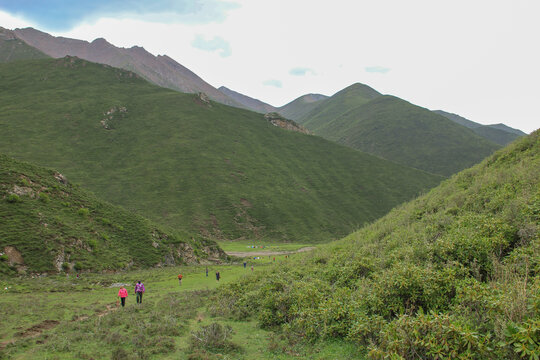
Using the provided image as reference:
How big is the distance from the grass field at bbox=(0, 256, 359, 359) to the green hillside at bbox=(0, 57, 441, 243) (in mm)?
50849

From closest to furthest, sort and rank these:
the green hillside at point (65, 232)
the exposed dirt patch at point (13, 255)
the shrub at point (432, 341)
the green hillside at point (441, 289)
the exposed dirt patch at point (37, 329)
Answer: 1. the shrub at point (432, 341)
2. the green hillside at point (441, 289)
3. the exposed dirt patch at point (37, 329)
4. the exposed dirt patch at point (13, 255)
5. the green hillside at point (65, 232)

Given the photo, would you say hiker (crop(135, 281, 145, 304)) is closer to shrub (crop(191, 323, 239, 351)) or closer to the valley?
the valley

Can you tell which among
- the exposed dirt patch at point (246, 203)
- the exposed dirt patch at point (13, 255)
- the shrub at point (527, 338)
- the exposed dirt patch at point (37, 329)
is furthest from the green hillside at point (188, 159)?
the shrub at point (527, 338)

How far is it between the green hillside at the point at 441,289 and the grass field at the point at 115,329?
108 centimetres

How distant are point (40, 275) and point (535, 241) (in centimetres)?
3652

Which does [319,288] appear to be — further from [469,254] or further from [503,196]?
[503,196]

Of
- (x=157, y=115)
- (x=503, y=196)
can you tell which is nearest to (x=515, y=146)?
(x=503, y=196)

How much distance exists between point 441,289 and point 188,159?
9733 centimetres

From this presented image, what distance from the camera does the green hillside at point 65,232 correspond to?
29.3 meters


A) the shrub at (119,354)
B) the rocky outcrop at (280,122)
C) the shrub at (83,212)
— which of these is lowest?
the shrub at (119,354)

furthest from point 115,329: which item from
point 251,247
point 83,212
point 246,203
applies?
point 246,203

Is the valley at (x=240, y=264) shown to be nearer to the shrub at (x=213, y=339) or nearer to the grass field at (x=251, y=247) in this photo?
the shrub at (x=213, y=339)

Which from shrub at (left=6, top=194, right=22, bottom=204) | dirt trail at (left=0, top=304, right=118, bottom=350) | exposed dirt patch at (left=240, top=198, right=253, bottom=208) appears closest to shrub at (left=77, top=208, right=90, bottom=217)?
shrub at (left=6, top=194, right=22, bottom=204)

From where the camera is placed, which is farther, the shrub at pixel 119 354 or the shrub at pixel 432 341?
the shrub at pixel 119 354
